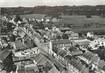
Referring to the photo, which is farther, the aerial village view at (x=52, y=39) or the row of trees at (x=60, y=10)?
the row of trees at (x=60, y=10)

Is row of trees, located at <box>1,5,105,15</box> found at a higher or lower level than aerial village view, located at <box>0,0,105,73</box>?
higher

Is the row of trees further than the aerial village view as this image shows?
Yes

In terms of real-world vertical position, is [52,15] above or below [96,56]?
above

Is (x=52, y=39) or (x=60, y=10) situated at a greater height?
(x=60, y=10)

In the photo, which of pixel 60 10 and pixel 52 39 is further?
pixel 60 10

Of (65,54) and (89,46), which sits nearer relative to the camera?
(65,54)

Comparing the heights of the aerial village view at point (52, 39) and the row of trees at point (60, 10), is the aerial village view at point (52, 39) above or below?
below

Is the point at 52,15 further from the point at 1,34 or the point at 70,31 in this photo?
the point at 1,34

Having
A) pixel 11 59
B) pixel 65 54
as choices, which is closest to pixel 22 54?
pixel 11 59
